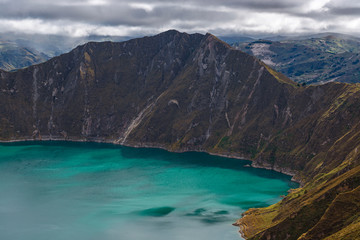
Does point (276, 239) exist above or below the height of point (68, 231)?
above

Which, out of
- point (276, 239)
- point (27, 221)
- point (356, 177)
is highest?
point (356, 177)

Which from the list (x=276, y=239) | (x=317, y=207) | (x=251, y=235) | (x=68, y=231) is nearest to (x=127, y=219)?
(x=68, y=231)

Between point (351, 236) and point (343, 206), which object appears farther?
point (343, 206)

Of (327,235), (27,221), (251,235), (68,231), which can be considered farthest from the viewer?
(27,221)

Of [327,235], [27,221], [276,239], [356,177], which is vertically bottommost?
[27,221]

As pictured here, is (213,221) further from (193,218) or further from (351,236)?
(351,236)

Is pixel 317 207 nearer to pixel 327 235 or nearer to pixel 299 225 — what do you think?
pixel 299 225

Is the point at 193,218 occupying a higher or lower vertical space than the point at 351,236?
lower

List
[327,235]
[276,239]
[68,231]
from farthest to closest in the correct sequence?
[68,231] → [276,239] → [327,235]

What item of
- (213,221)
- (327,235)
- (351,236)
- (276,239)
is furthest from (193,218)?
(351,236)
